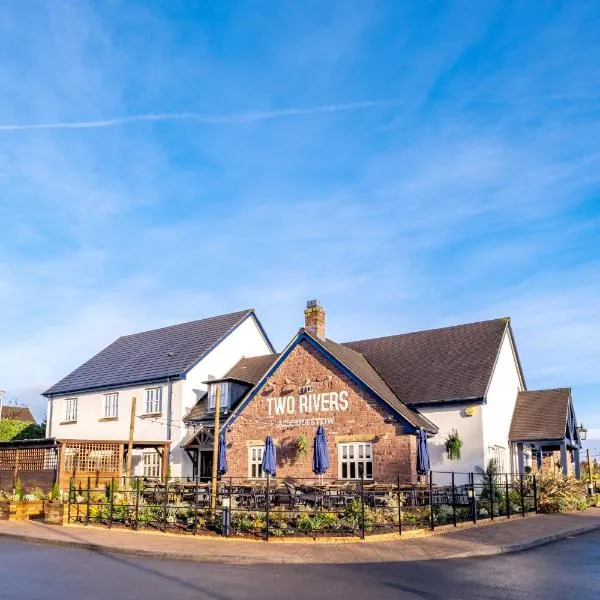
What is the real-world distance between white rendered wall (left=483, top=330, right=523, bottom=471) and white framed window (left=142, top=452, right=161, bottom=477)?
610 inches

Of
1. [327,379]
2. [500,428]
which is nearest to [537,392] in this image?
[500,428]

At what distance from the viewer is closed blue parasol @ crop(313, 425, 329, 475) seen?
24078mm

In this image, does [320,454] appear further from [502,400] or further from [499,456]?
[502,400]

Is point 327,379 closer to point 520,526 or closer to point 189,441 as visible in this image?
point 189,441

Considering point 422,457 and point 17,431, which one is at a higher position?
point 17,431

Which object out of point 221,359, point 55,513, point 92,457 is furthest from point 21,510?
point 221,359

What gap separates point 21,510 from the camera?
22531mm

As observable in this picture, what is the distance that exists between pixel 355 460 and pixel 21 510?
11.8 meters

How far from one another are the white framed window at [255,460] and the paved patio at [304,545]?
9644 millimetres

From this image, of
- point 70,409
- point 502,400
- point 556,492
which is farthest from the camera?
point 70,409

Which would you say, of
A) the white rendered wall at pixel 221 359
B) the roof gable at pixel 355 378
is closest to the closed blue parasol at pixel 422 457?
the roof gable at pixel 355 378

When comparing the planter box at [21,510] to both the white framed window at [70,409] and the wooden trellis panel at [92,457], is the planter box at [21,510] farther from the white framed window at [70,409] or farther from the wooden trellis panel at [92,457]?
the white framed window at [70,409]

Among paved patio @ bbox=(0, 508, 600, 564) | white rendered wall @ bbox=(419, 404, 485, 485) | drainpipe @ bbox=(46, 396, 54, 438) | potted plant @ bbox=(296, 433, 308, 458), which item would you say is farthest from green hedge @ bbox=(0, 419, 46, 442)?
white rendered wall @ bbox=(419, 404, 485, 485)

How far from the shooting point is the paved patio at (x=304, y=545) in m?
13.7
